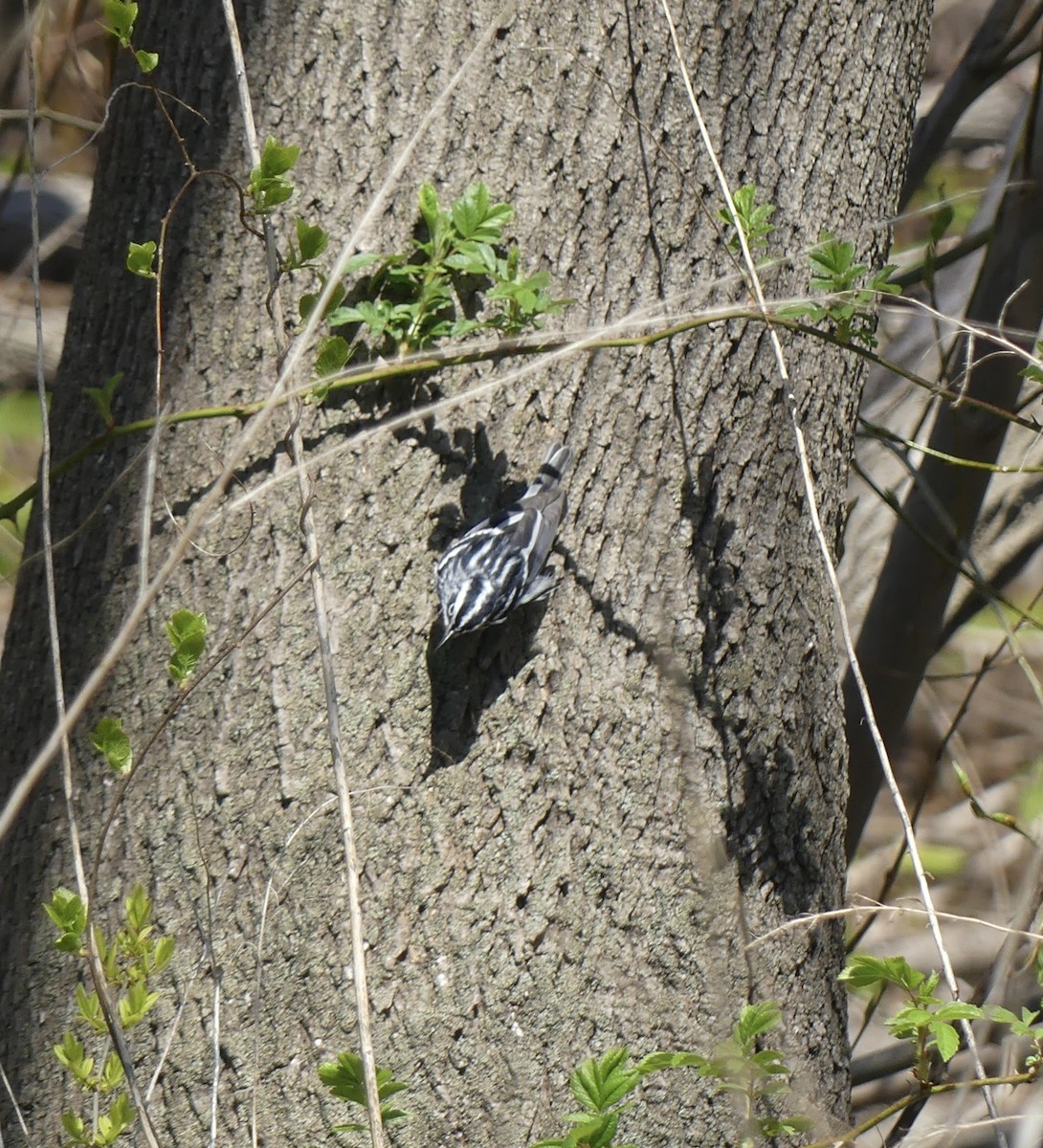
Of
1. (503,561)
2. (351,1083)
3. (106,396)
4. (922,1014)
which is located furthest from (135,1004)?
(922,1014)

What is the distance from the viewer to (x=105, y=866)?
163 centimetres

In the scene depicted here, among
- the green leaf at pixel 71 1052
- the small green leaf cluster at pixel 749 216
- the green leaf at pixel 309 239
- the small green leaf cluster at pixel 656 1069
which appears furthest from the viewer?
the small green leaf cluster at pixel 749 216

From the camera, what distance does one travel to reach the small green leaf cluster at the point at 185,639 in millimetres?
1414

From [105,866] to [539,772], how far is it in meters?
0.65

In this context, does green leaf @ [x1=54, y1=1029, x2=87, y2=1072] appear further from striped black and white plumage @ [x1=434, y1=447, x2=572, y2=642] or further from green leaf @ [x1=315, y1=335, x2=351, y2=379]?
green leaf @ [x1=315, y1=335, x2=351, y2=379]

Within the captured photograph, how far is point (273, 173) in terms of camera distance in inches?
57.1

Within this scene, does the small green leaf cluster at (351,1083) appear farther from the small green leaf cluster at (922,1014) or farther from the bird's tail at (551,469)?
the bird's tail at (551,469)

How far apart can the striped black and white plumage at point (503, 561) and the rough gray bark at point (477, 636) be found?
0.12 feet

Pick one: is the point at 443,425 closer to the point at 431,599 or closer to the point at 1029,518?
the point at 431,599

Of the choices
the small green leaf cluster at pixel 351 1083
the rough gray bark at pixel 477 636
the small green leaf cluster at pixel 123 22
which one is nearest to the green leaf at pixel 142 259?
the rough gray bark at pixel 477 636

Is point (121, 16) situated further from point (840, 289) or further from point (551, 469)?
point (840, 289)

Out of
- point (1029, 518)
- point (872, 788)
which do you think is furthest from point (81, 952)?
point (1029, 518)

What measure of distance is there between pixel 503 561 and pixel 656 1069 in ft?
2.19

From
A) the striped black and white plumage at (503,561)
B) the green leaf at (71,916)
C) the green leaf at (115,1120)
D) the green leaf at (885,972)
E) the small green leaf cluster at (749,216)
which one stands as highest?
the small green leaf cluster at (749,216)
